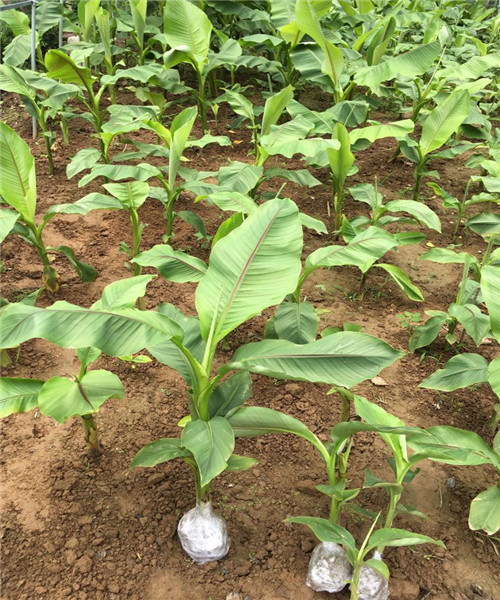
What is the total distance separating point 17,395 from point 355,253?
5.47 ft

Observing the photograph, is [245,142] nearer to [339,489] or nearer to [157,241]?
[157,241]

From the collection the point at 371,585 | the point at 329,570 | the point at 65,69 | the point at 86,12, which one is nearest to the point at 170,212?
the point at 65,69

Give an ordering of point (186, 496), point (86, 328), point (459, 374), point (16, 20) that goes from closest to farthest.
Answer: point (86, 328)
point (186, 496)
point (459, 374)
point (16, 20)

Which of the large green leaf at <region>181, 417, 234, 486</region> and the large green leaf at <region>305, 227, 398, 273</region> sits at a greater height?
the large green leaf at <region>305, 227, 398, 273</region>

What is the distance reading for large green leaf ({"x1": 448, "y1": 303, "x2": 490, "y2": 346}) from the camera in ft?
9.06

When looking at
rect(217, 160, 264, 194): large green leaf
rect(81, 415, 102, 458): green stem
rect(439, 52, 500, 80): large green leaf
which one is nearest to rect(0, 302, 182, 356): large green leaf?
rect(81, 415, 102, 458): green stem

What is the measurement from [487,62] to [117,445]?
468cm

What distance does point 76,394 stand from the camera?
201 cm

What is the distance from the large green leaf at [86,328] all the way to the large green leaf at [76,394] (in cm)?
33

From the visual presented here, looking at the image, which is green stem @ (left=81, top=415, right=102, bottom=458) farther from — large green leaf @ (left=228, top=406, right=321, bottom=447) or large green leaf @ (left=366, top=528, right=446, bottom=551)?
large green leaf @ (left=366, top=528, right=446, bottom=551)

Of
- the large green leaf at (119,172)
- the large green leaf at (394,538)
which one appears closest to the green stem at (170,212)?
the large green leaf at (119,172)

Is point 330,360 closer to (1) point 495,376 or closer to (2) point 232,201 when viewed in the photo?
(1) point 495,376

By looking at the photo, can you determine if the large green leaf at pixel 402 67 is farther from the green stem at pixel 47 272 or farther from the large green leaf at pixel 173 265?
the green stem at pixel 47 272

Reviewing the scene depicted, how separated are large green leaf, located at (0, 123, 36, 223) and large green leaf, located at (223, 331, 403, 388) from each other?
67.5 inches
